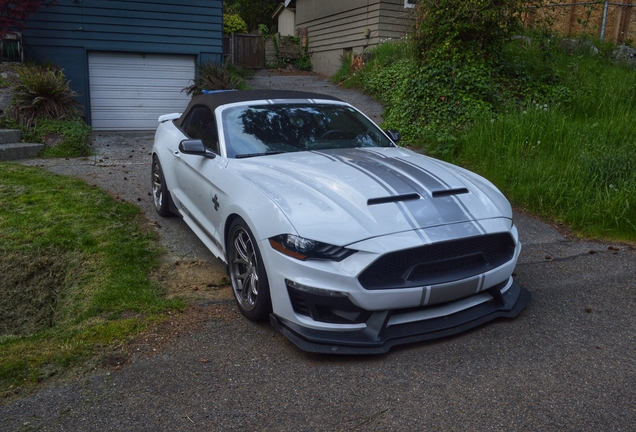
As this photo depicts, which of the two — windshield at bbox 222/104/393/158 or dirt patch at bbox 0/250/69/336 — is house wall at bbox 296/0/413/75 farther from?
dirt patch at bbox 0/250/69/336

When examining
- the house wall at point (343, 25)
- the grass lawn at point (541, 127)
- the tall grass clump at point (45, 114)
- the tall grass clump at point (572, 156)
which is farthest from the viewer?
the house wall at point (343, 25)

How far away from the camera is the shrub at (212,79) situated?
1355cm

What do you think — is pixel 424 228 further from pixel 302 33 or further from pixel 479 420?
pixel 302 33

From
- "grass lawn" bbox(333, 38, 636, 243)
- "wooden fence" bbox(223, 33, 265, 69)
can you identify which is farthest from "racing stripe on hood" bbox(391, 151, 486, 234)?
"wooden fence" bbox(223, 33, 265, 69)

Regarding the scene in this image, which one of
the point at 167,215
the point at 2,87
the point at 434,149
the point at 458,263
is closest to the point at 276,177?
the point at 458,263

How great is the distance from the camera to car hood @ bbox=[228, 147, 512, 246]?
342cm

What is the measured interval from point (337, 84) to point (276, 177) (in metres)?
13.7

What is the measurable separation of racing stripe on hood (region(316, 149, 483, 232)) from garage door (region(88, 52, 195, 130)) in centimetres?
1099

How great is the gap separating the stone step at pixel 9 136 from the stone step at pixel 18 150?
0.21 meters

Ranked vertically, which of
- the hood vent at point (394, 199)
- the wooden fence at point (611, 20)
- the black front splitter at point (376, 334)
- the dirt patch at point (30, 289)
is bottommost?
the dirt patch at point (30, 289)

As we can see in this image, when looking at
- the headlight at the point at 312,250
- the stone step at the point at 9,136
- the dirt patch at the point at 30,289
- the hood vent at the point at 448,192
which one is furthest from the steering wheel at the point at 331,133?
the stone step at the point at 9,136

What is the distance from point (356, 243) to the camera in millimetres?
3312

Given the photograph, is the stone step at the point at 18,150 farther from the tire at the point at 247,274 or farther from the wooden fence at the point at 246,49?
the wooden fence at the point at 246,49

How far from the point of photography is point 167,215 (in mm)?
6348
